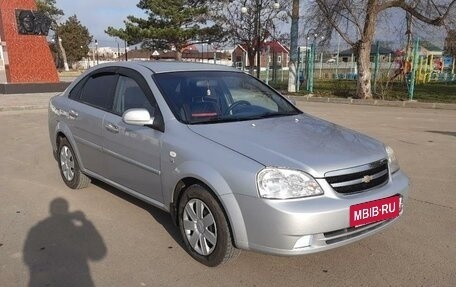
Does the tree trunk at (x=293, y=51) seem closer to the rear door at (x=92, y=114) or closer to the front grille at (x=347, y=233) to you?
the rear door at (x=92, y=114)

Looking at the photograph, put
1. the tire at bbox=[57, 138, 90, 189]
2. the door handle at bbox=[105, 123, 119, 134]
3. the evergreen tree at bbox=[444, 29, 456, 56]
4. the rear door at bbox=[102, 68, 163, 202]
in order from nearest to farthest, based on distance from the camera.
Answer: the rear door at bbox=[102, 68, 163, 202] → the door handle at bbox=[105, 123, 119, 134] → the tire at bbox=[57, 138, 90, 189] → the evergreen tree at bbox=[444, 29, 456, 56]

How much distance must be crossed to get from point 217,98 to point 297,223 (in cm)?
174

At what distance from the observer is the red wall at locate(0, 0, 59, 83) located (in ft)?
61.0

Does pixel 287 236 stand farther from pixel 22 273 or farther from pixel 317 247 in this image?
pixel 22 273

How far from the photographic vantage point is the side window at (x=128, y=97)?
13.8ft

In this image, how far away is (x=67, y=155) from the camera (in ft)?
18.0

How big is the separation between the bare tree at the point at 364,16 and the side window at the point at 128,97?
13806mm

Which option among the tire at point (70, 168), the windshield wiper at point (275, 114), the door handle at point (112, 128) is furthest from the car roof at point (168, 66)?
the tire at point (70, 168)

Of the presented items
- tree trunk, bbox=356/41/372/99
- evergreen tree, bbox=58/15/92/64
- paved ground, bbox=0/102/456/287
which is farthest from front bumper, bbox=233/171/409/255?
evergreen tree, bbox=58/15/92/64

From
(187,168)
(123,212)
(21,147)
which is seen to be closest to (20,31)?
(21,147)

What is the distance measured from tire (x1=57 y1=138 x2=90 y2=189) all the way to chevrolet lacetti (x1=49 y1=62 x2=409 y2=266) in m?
0.33

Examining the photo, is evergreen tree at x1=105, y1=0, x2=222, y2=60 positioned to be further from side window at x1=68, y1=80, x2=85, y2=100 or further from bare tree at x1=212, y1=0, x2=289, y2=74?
side window at x1=68, y1=80, x2=85, y2=100

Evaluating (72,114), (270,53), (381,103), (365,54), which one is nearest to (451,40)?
(365,54)

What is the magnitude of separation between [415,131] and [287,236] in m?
7.58
